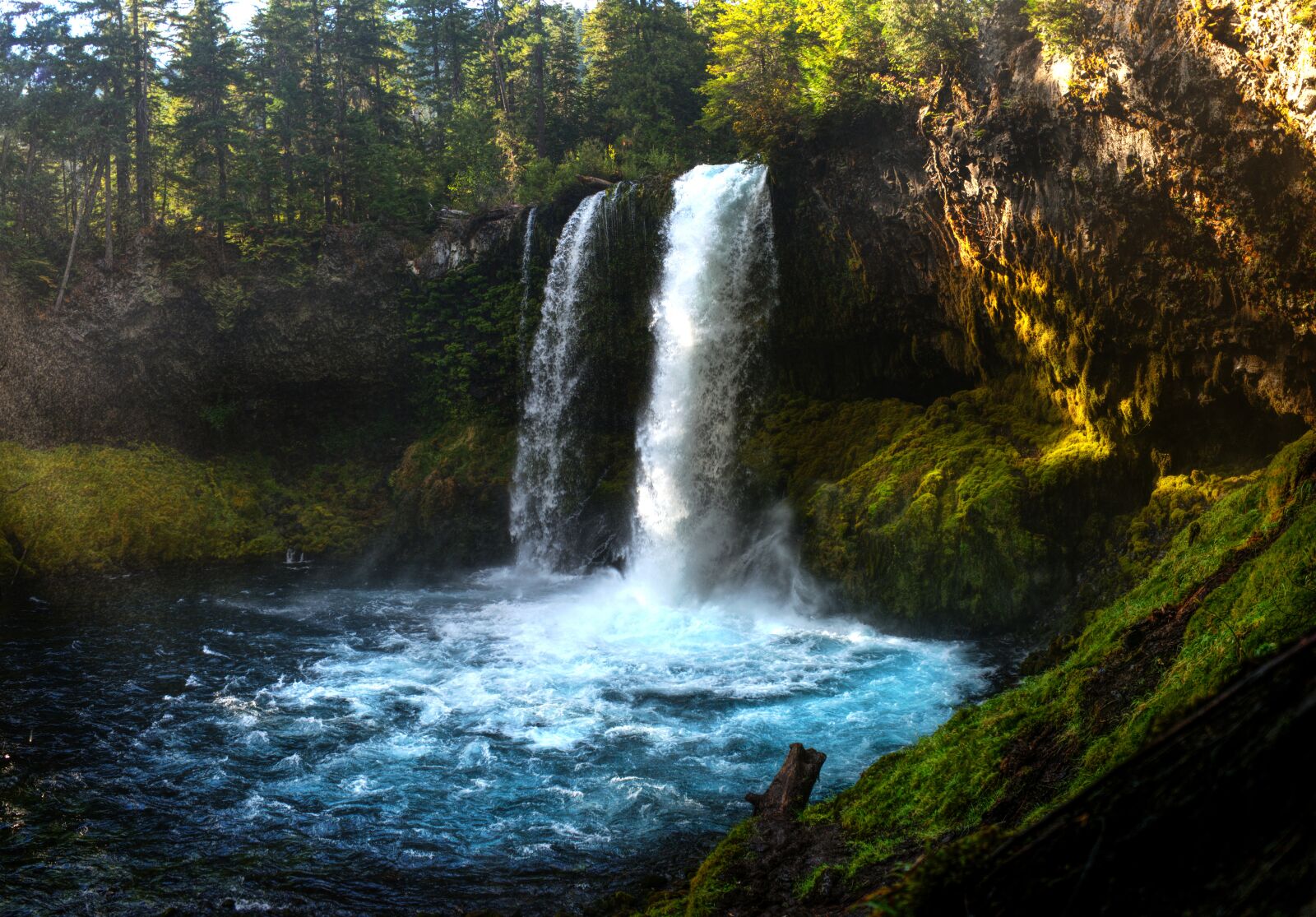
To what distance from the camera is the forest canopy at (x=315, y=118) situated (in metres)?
28.0

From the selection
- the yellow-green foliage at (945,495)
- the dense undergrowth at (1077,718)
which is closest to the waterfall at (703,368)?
the yellow-green foliage at (945,495)

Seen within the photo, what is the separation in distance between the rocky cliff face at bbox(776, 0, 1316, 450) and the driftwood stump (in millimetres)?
9039

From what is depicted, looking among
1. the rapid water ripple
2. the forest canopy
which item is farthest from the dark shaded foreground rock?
the forest canopy

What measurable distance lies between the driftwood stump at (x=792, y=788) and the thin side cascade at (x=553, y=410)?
54.1ft

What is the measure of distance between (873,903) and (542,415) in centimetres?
2303

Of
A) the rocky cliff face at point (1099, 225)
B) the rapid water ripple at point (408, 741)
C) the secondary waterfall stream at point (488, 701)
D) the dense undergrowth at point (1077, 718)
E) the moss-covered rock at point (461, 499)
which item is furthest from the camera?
the moss-covered rock at point (461, 499)

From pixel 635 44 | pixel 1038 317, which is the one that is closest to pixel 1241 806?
pixel 1038 317

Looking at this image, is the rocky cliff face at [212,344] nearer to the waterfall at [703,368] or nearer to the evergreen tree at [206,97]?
the evergreen tree at [206,97]

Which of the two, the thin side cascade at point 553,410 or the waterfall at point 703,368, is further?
the thin side cascade at point 553,410

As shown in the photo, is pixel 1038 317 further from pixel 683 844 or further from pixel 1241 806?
pixel 1241 806

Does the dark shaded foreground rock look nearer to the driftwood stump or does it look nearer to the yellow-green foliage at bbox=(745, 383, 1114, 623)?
the driftwood stump

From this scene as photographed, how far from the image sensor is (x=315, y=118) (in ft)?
101

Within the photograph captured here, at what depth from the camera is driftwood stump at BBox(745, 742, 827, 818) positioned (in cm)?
820

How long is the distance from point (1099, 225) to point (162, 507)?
83.4 ft
